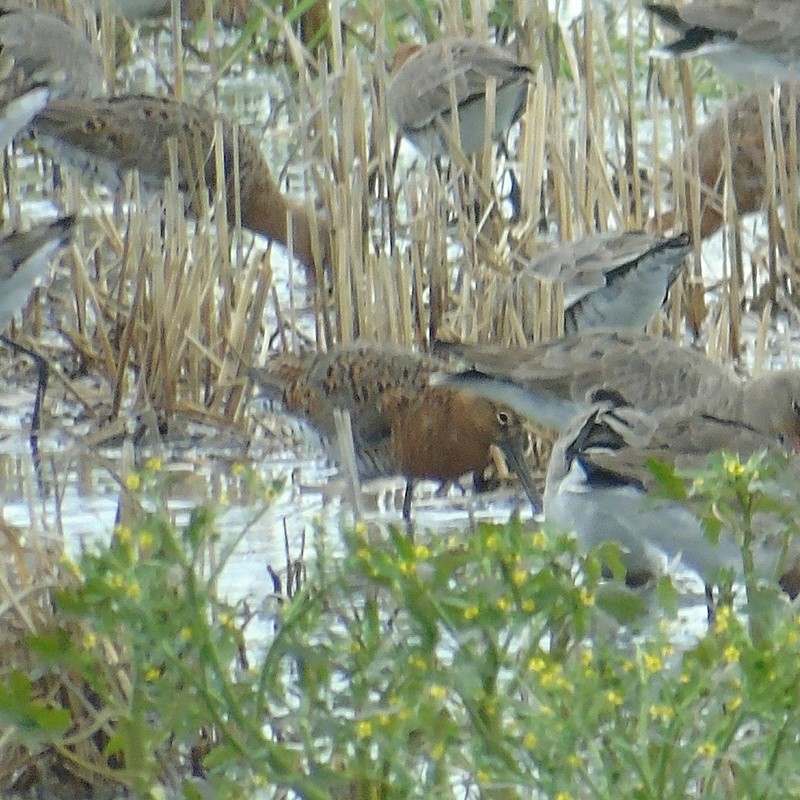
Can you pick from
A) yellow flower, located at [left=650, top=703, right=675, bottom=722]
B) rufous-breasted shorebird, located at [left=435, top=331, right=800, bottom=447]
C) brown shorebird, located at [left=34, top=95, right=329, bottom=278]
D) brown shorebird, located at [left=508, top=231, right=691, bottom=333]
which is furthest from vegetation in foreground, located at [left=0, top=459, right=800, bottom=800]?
brown shorebird, located at [left=34, top=95, right=329, bottom=278]

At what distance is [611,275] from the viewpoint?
198 inches

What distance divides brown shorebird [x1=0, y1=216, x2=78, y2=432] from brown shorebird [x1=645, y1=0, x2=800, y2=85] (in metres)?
2.16

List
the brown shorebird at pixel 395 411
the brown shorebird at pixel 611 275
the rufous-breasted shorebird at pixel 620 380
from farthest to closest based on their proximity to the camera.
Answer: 1. the brown shorebird at pixel 611 275
2. the brown shorebird at pixel 395 411
3. the rufous-breasted shorebird at pixel 620 380

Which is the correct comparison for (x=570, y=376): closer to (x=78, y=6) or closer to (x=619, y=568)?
(x=619, y=568)

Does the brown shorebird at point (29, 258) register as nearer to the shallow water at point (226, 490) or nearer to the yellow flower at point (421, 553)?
the shallow water at point (226, 490)

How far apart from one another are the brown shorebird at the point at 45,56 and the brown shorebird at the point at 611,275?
2540 millimetres

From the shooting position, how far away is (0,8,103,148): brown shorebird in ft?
23.3

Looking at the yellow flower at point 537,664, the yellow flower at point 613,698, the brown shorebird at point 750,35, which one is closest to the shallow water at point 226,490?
the brown shorebird at point 750,35

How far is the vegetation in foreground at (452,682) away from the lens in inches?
80.5

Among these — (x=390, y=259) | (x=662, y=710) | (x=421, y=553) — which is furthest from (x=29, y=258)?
(x=662, y=710)

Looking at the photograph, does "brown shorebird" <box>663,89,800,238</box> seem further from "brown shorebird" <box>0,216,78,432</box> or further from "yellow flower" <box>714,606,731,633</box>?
"yellow flower" <box>714,606,731,633</box>

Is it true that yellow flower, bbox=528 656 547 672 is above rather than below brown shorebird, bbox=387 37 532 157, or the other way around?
below

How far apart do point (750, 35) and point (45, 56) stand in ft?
8.68

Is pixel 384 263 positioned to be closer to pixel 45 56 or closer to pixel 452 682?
pixel 45 56
